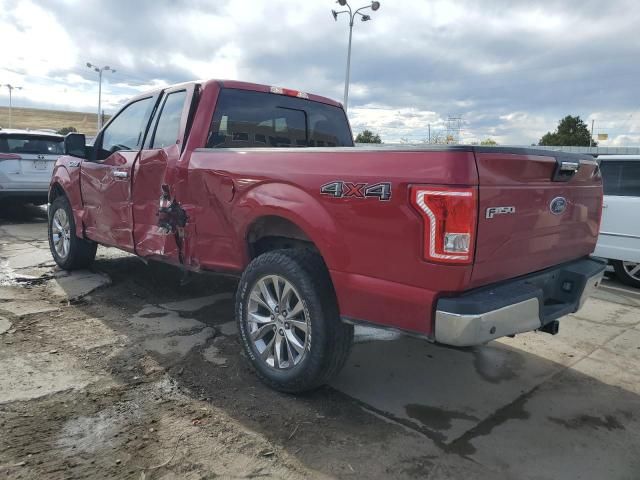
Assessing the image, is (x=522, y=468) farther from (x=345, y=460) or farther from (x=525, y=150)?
(x=525, y=150)

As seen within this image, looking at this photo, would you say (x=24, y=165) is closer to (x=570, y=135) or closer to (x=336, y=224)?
(x=336, y=224)

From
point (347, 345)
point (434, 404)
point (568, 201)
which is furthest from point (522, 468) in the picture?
point (568, 201)

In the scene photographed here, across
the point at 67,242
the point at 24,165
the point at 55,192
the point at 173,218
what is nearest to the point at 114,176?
the point at 173,218

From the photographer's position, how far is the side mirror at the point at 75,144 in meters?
5.40

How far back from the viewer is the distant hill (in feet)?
321

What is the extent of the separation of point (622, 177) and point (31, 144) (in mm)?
9800

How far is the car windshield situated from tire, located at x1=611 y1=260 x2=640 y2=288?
31.8 ft

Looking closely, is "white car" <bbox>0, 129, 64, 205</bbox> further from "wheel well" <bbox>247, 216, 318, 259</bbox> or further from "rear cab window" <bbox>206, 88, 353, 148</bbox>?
"wheel well" <bbox>247, 216, 318, 259</bbox>

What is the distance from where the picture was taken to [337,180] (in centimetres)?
291

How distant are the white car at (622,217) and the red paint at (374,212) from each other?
11.3 ft

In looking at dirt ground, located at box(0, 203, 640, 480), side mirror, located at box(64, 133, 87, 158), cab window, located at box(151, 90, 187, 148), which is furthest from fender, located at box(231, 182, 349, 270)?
side mirror, located at box(64, 133, 87, 158)

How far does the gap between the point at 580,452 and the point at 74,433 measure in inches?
107

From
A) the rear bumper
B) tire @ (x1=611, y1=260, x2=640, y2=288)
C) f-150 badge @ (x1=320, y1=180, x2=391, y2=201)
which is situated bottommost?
tire @ (x1=611, y1=260, x2=640, y2=288)

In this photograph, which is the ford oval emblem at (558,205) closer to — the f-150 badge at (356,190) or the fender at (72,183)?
the f-150 badge at (356,190)
